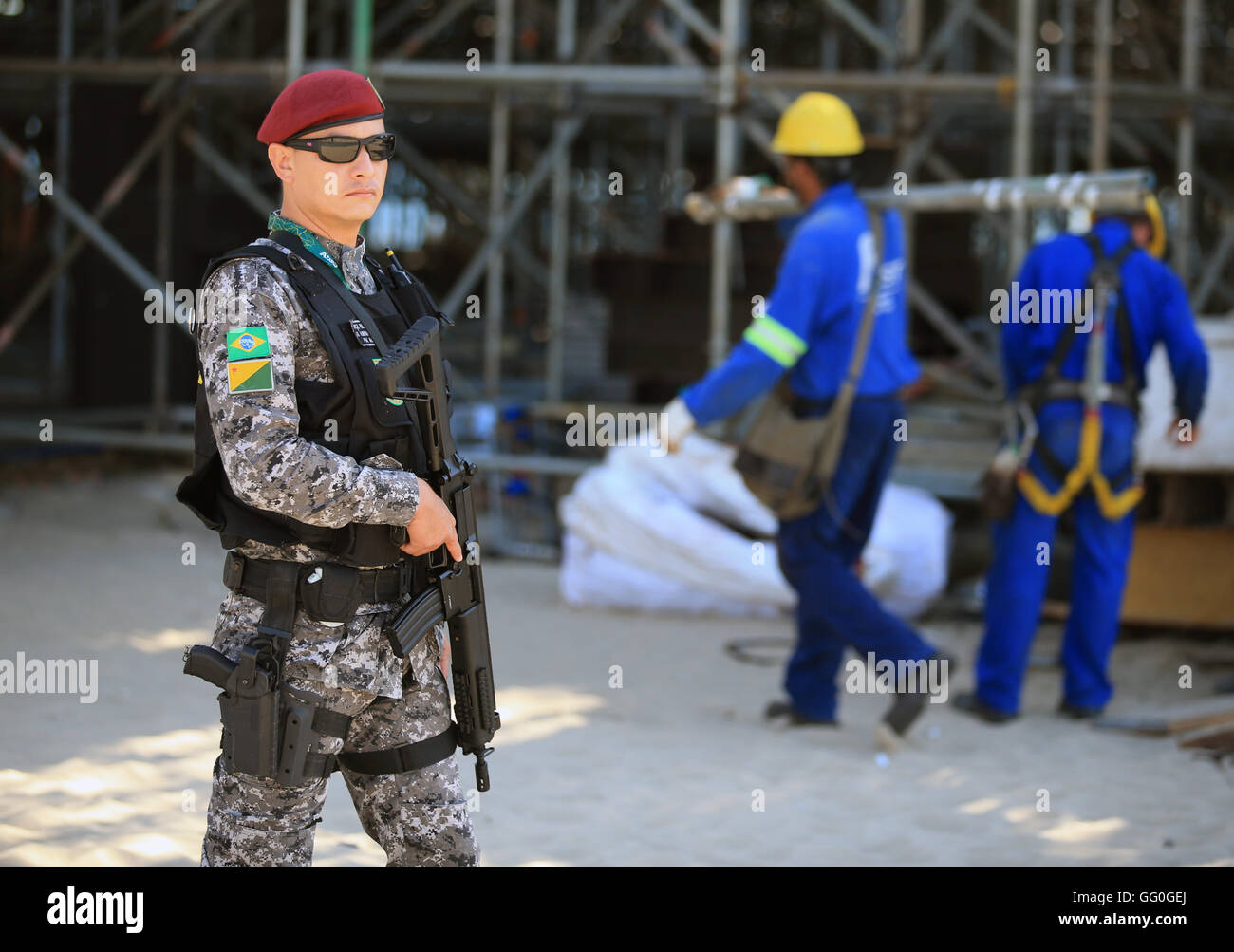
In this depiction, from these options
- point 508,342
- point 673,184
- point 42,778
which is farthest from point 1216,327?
point 508,342

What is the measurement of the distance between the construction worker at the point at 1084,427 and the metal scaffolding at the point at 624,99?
0.31 metres

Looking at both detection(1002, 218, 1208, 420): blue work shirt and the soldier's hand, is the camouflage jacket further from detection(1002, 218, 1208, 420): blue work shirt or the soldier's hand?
detection(1002, 218, 1208, 420): blue work shirt

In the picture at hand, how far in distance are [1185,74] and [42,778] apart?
7.29 meters

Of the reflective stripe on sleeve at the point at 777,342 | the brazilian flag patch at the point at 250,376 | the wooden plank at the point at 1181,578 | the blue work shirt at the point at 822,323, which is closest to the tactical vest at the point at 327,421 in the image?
the brazilian flag patch at the point at 250,376

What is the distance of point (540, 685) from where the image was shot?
19.0ft

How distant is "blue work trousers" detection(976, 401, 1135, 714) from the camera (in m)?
5.41

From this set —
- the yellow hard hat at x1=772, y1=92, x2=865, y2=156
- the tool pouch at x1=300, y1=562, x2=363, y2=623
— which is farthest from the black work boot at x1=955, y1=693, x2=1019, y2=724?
the tool pouch at x1=300, y1=562, x2=363, y2=623

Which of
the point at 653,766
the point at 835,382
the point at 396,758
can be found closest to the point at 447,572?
the point at 396,758

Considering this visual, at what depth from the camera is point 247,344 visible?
2402mm

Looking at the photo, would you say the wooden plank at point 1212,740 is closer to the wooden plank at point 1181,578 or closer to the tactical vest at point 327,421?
the wooden plank at point 1181,578

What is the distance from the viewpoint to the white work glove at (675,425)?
15.2 feet

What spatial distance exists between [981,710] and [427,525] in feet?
11.3

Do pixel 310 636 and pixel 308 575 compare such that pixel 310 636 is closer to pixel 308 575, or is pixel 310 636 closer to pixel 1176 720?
pixel 308 575

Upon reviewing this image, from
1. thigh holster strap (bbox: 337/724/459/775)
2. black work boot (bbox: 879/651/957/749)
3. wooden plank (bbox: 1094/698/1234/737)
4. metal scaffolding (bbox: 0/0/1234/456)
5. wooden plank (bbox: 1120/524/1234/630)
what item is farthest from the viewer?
metal scaffolding (bbox: 0/0/1234/456)
